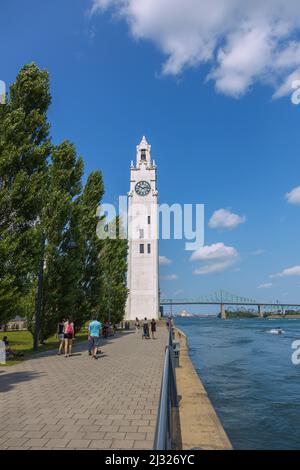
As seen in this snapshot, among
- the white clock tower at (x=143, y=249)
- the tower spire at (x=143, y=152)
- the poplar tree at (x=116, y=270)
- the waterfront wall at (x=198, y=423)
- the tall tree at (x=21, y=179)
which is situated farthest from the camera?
the tower spire at (x=143, y=152)

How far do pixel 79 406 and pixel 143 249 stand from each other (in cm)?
7825

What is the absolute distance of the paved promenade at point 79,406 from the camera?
6570 millimetres

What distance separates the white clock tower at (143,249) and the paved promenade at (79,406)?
68.7 meters

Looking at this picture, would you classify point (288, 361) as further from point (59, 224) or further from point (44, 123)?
point (44, 123)

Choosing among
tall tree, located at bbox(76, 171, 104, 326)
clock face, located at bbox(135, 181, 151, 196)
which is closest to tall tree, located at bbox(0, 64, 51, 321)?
tall tree, located at bbox(76, 171, 104, 326)

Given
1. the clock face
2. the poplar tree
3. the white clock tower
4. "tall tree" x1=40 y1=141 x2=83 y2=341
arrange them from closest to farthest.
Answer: "tall tree" x1=40 y1=141 x2=83 y2=341 < the poplar tree < the white clock tower < the clock face

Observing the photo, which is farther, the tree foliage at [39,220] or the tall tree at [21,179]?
the tree foliage at [39,220]

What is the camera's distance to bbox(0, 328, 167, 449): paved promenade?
6.57 m

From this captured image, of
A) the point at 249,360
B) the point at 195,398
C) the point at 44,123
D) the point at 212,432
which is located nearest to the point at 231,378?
the point at 249,360

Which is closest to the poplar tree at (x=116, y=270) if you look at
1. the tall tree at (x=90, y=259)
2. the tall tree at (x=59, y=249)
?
the tall tree at (x=90, y=259)

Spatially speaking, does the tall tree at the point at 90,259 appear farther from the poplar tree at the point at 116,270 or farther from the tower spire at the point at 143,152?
the tower spire at the point at 143,152

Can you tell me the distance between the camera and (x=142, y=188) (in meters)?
91.3

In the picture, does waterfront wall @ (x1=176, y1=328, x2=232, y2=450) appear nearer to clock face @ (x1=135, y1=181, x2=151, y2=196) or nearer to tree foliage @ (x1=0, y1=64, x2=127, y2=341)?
tree foliage @ (x1=0, y1=64, x2=127, y2=341)

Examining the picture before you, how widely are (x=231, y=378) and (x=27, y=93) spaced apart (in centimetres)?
2076
